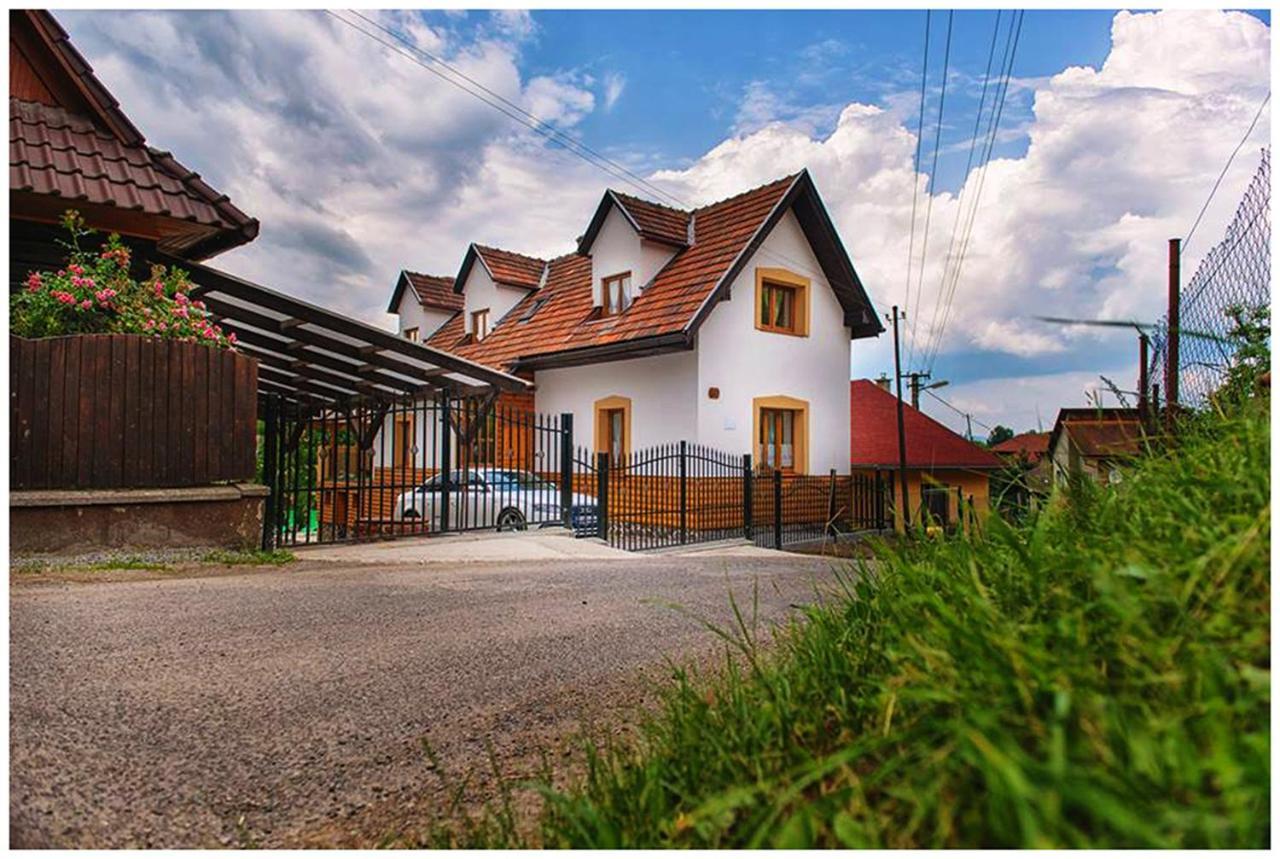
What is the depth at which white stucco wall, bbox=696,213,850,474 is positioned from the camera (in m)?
15.6

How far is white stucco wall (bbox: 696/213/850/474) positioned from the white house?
3cm

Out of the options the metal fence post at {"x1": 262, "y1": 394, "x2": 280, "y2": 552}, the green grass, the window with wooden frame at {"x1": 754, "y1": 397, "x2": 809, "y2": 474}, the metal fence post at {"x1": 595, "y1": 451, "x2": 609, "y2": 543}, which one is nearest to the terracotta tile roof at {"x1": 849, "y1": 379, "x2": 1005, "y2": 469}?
the window with wooden frame at {"x1": 754, "y1": 397, "x2": 809, "y2": 474}

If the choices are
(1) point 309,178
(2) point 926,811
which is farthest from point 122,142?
(2) point 926,811

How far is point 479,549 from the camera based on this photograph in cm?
923

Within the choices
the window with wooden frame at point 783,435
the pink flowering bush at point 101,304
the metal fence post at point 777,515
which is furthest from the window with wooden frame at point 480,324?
the pink flowering bush at point 101,304

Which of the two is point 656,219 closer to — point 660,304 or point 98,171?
point 660,304

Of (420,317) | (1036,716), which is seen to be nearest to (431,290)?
(420,317)

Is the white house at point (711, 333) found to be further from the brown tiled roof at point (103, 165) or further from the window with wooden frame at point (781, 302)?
the brown tiled roof at point (103, 165)

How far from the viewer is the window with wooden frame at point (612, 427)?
16.8m

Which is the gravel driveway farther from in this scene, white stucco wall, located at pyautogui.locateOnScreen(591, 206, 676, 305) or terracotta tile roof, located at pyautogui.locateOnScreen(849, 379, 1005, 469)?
terracotta tile roof, located at pyautogui.locateOnScreen(849, 379, 1005, 469)

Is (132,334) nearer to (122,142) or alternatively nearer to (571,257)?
(122,142)

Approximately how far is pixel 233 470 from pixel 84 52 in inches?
Result: 186

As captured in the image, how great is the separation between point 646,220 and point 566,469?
24.5 ft

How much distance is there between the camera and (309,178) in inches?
356
